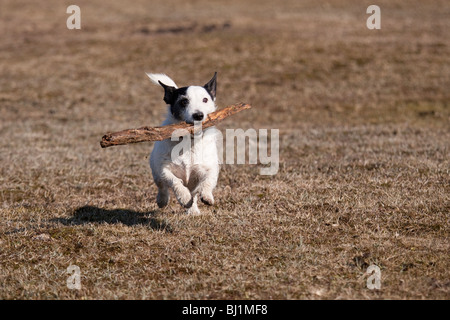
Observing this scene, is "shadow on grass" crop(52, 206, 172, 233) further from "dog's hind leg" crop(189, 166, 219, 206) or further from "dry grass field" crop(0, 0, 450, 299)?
"dog's hind leg" crop(189, 166, 219, 206)

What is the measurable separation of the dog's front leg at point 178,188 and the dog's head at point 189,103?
752 mm

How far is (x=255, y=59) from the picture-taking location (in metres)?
25.2

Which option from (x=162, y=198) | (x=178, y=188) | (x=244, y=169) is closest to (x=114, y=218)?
(x=162, y=198)

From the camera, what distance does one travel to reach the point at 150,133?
706 centimetres

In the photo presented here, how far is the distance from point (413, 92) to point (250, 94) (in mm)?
5977

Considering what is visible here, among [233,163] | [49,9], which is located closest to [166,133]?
[233,163]

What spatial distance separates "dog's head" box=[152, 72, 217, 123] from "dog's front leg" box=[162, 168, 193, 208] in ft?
2.47

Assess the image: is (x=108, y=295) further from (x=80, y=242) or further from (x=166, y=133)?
(x=166, y=133)

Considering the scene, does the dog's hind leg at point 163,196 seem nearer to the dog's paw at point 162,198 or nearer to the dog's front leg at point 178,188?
the dog's paw at point 162,198

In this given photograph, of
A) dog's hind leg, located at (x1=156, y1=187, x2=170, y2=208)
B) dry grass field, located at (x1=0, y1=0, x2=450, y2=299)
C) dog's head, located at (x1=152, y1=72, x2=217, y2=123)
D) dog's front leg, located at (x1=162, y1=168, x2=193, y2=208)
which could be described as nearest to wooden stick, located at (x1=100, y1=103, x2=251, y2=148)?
dog's head, located at (x1=152, y1=72, x2=217, y2=123)

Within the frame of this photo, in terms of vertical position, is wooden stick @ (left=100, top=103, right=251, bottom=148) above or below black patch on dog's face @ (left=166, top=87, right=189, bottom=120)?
below

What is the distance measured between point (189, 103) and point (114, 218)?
1.96 m

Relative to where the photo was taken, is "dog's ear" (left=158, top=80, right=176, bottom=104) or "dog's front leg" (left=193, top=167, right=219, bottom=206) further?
"dog's ear" (left=158, top=80, right=176, bottom=104)

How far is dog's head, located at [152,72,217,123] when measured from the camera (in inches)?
288
